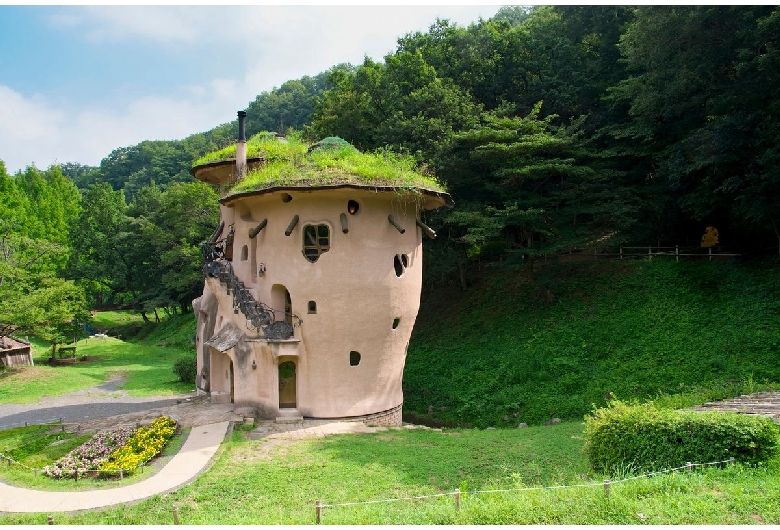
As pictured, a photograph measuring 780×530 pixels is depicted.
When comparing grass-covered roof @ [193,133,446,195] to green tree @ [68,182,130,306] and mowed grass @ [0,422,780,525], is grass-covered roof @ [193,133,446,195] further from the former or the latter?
green tree @ [68,182,130,306]

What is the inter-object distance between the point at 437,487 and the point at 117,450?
7.91 m

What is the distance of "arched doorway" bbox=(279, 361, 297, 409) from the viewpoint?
1784cm

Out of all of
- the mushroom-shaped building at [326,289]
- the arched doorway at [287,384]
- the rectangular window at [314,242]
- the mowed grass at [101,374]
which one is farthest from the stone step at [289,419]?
the mowed grass at [101,374]

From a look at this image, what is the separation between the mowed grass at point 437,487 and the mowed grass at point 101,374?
43.0 ft

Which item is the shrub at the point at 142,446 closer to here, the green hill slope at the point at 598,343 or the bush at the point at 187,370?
the green hill slope at the point at 598,343

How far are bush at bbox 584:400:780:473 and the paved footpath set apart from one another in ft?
26.9

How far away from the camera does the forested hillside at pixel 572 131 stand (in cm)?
2109

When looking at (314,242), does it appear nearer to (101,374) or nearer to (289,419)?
(289,419)

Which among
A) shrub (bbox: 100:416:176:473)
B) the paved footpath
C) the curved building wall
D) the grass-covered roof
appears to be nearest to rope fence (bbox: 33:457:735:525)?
the paved footpath

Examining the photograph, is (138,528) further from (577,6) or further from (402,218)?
(577,6)

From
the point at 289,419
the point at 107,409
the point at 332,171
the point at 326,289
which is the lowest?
the point at 107,409

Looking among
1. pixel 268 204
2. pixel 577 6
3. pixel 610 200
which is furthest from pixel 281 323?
pixel 577 6

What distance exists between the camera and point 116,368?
3152cm

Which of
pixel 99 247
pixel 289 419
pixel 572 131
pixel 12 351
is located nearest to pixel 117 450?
pixel 289 419
